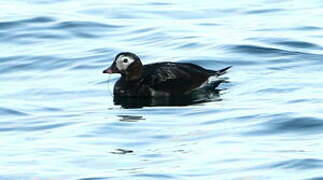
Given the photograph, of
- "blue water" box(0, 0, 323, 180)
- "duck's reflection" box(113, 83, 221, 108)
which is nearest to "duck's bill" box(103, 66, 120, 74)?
"blue water" box(0, 0, 323, 180)

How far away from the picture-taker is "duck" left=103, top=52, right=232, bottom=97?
62.1ft

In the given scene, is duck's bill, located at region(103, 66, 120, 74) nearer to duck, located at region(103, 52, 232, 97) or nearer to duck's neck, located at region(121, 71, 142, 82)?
duck, located at region(103, 52, 232, 97)

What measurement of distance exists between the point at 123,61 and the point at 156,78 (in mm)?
550

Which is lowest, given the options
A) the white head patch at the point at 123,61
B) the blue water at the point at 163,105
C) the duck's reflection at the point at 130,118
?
the duck's reflection at the point at 130,118

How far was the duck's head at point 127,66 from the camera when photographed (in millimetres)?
19172

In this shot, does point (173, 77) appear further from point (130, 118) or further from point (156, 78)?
point (130, 118)

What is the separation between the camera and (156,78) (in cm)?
1902

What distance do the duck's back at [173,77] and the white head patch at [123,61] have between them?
234 mm

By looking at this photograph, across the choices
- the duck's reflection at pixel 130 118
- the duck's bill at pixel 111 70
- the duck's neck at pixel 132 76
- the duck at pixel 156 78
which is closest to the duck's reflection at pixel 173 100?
the duck at pixel 156 78

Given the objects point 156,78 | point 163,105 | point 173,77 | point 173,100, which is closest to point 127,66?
point 156,78

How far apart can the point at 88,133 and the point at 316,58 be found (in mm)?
6163

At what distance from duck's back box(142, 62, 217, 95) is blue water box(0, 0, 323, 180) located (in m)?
0.47

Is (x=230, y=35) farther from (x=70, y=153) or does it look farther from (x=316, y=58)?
(x=70, y=153)

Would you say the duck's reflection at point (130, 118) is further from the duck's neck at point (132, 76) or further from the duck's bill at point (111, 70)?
the duck's neck at point (132, 76)
